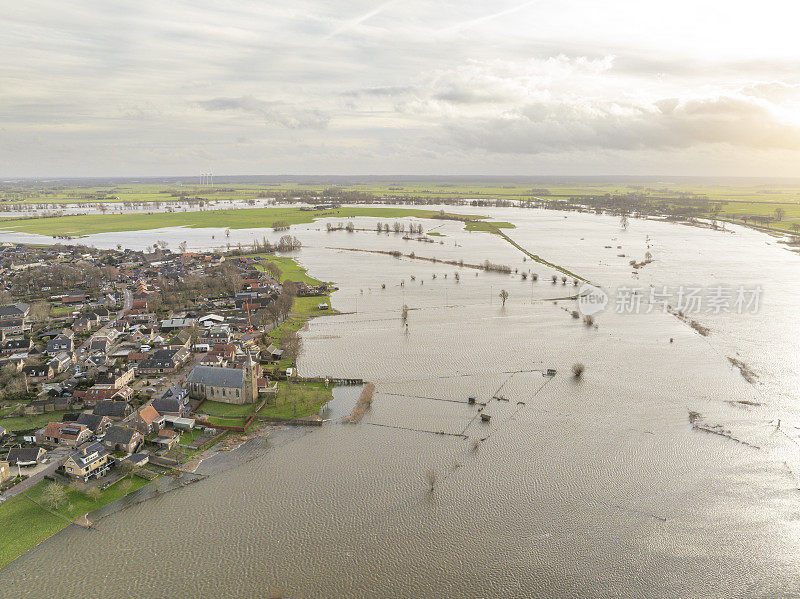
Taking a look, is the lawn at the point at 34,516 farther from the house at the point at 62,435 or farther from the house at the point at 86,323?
the house at the point at 86,323

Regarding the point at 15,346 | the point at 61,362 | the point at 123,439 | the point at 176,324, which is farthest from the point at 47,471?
the point at 176,324

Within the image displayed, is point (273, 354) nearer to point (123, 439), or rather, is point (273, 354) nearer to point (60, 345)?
point (123, 439)

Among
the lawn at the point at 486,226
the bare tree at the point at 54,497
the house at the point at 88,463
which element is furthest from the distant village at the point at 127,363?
the lawn at the point at 486,226

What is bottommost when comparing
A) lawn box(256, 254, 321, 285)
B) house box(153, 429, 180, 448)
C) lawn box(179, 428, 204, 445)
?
lawn box(179, 428, 204, 445)

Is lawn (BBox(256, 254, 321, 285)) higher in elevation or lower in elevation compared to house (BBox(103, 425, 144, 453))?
higher

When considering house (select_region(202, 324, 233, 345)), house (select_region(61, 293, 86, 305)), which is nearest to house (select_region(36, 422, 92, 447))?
house (select_region(202, 324, 233, 345))

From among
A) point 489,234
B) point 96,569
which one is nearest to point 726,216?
point 489,234

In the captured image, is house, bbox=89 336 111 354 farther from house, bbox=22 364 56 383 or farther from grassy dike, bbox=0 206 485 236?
grassy dike, bbox=0 206 485 236

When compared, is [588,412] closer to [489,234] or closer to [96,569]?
[96,569]
